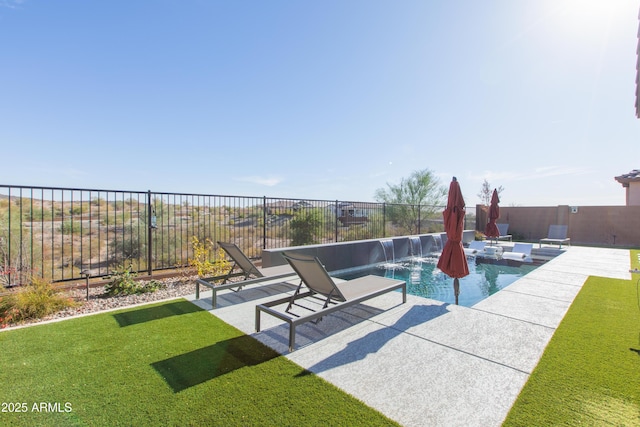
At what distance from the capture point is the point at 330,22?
9453 mm

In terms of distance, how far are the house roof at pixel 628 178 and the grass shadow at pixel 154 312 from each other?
2246 cm

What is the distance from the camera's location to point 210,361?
9.78 feet

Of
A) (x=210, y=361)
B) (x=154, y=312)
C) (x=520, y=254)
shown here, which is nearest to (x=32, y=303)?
(x=154, y=312)

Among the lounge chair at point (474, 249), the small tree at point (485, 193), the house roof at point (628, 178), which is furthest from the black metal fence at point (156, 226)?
the small tree at point (485, 193)

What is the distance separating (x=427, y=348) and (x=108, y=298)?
540 cm

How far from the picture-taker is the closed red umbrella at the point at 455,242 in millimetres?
5031

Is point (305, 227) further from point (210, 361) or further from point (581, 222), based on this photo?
point (581, 222)

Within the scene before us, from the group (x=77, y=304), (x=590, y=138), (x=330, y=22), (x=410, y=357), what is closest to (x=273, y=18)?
(x=330, y=22)

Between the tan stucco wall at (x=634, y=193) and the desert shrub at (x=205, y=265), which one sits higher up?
the tan stucco wall at (x=634, y=193)

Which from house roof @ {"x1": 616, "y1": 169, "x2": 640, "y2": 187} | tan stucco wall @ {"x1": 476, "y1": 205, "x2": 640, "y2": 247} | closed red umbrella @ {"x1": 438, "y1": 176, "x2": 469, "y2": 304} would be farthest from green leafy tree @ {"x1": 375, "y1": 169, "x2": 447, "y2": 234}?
closed red umbrella @ {"x1": 438, "y1": 176, "x2": 469, "y2": 304}

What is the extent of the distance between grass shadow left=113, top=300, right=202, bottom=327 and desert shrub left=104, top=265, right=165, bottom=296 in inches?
41.1

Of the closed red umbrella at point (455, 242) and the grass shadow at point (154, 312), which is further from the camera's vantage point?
the closed red umbrella at point (455, 242)

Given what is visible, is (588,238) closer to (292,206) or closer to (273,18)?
(292,206)

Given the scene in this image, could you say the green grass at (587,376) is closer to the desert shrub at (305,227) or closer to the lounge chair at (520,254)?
the lounge chair at (520,254)
